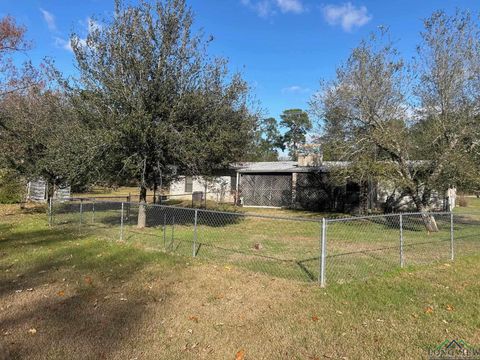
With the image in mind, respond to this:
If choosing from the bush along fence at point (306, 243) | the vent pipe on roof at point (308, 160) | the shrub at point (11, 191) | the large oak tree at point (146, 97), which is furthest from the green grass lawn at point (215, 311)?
the vent pipe on roof at point (308, 160)

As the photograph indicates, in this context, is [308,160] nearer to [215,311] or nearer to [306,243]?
[306,243]

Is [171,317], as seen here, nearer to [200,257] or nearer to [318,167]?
[200,257]

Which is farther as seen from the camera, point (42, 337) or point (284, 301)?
point (284, 301)

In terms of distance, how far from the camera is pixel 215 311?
195 inches

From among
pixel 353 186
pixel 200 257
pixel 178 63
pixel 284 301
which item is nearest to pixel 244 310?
pixel 284 301

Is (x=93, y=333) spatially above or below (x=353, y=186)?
below

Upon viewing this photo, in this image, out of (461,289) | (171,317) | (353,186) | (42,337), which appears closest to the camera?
(42,337)

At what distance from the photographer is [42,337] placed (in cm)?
410

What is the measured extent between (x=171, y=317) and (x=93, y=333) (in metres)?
0.93

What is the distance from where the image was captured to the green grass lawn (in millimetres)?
3908

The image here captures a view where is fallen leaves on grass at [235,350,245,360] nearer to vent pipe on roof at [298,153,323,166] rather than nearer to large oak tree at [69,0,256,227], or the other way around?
large oak tree at [69,0,256,227]

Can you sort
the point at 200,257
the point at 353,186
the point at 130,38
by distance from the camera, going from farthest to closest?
the point at 353,186 < the point at 130,38 < the point at 200,257

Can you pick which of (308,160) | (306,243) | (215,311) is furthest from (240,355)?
(308,160)

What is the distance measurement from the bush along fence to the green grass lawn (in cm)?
58
